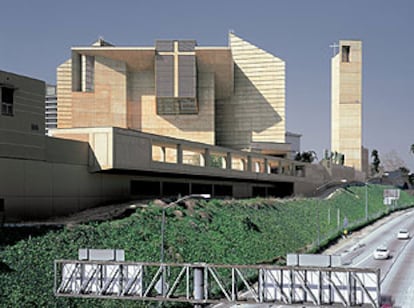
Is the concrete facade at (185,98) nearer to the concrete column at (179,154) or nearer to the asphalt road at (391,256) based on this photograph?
the asphalt road at (391,256)

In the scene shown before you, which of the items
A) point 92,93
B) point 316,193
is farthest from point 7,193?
point 316,193

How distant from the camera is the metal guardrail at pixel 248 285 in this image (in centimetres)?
2727

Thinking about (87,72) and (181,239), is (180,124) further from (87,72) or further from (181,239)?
(181,239)

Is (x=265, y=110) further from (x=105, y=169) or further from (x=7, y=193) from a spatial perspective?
(x=7, y=193)

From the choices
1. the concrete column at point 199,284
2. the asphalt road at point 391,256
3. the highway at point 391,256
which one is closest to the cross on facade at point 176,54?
the highway at point 391,256

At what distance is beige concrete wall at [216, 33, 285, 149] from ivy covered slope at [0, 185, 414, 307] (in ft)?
69.8

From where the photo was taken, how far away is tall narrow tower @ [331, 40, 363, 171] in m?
154

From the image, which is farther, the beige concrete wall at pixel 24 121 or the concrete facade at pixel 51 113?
the concrete facade at pixel 51 113

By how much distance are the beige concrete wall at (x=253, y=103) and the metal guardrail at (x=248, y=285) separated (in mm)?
93812

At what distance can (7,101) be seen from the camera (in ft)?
154

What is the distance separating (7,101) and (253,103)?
269 ft

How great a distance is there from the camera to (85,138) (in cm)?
5712

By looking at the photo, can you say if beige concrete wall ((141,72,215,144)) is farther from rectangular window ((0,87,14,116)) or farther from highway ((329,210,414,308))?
rectangular window ((0,87,14,116))

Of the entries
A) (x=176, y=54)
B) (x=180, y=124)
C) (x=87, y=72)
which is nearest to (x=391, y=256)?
(x=180, y=124)
